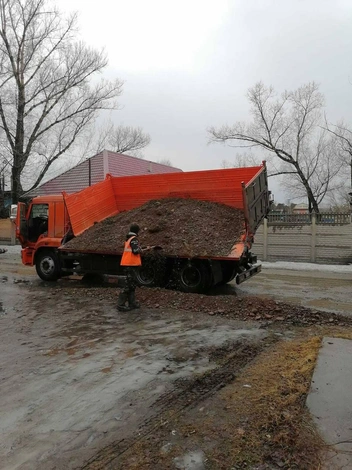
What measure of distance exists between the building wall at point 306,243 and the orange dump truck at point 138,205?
6655mm

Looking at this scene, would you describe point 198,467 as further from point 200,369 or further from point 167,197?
point 167,197

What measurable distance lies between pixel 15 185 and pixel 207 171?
25.0 m

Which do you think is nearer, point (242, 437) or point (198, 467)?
point (198, 467)

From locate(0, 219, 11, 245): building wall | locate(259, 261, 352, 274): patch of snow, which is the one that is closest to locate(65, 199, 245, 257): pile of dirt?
locate(259, 261, 352, 274): patch of snow

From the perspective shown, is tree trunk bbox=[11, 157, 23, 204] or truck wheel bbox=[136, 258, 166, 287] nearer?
truck wheel bbox=[136, 258, 166, 287]

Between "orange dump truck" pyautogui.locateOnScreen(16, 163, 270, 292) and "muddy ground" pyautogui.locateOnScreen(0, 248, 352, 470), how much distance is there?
134 cm

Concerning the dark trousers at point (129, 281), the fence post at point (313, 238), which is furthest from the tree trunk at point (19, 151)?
the dark trousers at point (129, 281)

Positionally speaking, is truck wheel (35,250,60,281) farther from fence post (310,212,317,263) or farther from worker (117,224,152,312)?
fence post (310,212,317,263)

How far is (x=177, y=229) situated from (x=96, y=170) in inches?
697

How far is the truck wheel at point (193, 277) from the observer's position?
915 centimetres

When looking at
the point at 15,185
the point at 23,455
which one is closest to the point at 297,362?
the point at 23,455

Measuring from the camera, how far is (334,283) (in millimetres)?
11484

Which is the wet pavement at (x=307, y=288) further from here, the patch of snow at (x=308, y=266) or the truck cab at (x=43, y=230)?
the truck cab at (x=43, y=230)

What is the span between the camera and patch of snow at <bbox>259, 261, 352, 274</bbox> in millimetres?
14617
